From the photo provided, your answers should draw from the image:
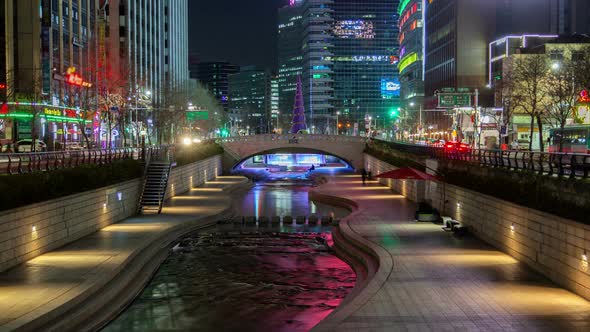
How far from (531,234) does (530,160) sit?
541cm

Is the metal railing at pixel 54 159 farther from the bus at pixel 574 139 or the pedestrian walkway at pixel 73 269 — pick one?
the bus at pixel 574 139

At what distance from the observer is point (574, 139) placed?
1998 inches

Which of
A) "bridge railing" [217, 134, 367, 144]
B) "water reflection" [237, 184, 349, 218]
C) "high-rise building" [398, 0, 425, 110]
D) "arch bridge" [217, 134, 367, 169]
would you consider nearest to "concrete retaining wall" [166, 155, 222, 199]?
"water reflection" [237, 184, 349, 218]

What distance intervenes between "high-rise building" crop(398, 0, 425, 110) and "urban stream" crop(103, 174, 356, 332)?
4602 inches

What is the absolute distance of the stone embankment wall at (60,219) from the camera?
2239cm

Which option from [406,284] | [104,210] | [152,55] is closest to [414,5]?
[152,55]

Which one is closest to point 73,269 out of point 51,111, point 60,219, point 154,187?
point 60,219

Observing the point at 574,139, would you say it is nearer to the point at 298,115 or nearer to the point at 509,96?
the point at 509,96

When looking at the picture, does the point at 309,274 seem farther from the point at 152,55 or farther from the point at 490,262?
the point at 152,55

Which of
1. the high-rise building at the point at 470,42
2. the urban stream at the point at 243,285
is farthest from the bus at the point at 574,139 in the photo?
the high-rise building at the point at 470,42

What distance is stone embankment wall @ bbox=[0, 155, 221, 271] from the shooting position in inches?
882

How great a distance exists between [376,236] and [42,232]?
46.1ft

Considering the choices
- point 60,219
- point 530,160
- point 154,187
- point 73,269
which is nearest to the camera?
point 73,269

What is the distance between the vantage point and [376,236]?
29859mm
